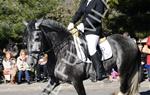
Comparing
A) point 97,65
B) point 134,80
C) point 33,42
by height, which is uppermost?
point 33,42

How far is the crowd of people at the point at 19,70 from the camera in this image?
1734 centimetres

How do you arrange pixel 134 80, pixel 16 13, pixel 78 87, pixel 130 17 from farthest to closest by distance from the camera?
pixel 130 17 < pixel 16 13 < pixel 134 80 < pixel 78 87

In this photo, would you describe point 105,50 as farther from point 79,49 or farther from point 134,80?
point 134,80

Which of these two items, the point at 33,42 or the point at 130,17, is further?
the point at 130,17

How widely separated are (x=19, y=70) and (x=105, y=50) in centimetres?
708

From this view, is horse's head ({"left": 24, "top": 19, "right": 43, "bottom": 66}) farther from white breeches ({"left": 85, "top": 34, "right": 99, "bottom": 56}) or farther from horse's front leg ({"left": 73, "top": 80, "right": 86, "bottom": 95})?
white breeches ({"left": 85, "top": 34, "right": 99, "bottom": 56})

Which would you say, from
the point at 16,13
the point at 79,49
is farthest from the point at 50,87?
the point at 16,13

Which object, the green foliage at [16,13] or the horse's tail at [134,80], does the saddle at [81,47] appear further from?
the green foliage at [16,13]

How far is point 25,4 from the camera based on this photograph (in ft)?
64.2

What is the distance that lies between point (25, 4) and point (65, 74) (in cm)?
990

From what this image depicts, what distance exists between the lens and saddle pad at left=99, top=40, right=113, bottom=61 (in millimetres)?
10805

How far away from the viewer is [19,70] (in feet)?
56.9

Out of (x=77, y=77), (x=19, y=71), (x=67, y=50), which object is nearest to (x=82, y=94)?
(x=77, y=77)

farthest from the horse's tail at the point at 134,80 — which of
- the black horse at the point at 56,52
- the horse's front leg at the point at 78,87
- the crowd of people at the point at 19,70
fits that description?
the crowd of people at the point at 19,70
